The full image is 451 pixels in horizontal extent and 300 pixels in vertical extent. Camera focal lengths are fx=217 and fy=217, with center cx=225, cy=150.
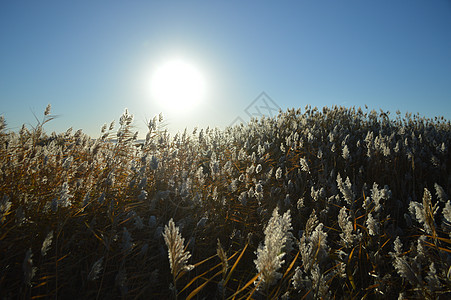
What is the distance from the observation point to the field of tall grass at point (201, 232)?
116 cm

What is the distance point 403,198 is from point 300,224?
1.62 m

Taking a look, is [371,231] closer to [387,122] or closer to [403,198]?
[403,198]

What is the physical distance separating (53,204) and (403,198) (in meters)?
3.81

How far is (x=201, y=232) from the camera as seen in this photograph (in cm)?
205

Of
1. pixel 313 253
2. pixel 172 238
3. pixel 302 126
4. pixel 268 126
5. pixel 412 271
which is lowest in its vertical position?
pixel 412 271

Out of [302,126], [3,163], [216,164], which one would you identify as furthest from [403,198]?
[3,163]

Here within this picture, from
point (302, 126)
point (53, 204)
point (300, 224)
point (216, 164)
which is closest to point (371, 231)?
point (300, 224)

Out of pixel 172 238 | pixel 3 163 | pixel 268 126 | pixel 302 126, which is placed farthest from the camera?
pixel 268 126

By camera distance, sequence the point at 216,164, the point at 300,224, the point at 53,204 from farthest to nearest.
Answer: the point at 216,164, the point at 300,224, the point at 53,204

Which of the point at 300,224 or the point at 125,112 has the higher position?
the point at 125,112

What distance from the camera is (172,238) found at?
0.81 metres

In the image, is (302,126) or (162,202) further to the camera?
(302,126)

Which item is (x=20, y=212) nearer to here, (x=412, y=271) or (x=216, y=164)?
(x=216, y=164)

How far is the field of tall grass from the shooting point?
1162 mm
